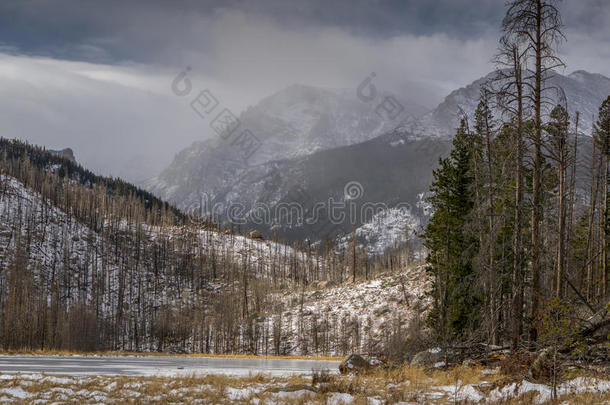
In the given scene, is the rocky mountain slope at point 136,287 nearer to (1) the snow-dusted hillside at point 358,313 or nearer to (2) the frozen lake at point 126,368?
(1) the snow-dusted hillside at point 358,313

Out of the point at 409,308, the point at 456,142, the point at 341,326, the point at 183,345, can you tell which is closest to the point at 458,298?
the point at 456,142

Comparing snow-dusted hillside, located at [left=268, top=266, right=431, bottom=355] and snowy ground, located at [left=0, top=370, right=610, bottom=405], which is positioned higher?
snowy ground, located at [left=0, top=370, right=610, bottom=405]

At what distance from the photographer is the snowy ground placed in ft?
36.9

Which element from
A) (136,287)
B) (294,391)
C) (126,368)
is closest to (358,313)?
(126,368)

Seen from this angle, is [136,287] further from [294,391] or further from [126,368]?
[294,391]

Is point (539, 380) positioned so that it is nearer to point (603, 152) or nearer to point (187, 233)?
point (603, 152)

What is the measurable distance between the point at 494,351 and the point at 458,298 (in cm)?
1374

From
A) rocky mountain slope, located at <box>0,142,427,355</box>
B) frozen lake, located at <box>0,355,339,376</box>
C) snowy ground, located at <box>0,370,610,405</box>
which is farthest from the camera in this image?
rocky mountain slope, located at <box>0,142,427,355</box>

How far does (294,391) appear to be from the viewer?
12.4 metres

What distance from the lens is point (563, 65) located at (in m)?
15.8

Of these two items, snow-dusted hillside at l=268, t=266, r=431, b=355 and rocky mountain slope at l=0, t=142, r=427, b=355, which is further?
rocky mountain slope at l=0, t=142, r=427, b=355

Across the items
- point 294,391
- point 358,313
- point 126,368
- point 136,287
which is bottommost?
point 358,313

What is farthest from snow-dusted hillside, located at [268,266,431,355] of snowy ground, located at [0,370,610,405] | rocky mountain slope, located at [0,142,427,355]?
snowy ground, located at [0,370,610,405]

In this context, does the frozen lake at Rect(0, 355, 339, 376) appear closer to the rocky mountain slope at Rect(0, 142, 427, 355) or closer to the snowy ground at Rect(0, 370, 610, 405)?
the snowy ground at Rect(0, 370, 610, 405)
